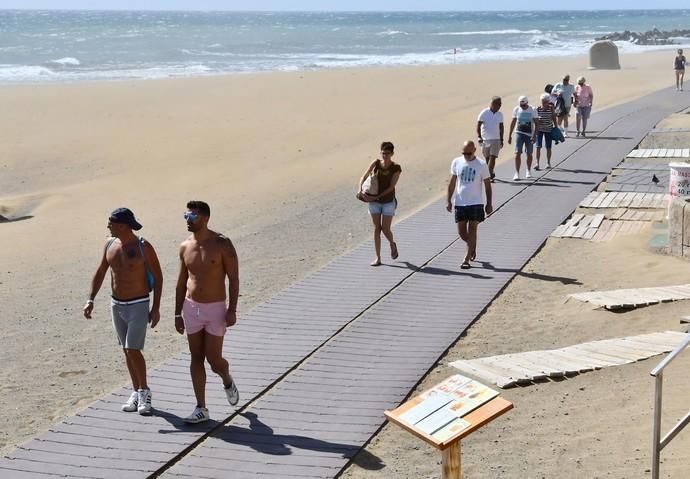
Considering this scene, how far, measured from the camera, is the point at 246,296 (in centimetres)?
1067

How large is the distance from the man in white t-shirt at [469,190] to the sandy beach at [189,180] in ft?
3.48

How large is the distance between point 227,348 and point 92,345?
64.9 inches

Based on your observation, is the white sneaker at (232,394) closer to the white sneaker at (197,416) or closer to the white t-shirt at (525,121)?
the white sneaker at (197,416)

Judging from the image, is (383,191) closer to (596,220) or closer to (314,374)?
(314,374)

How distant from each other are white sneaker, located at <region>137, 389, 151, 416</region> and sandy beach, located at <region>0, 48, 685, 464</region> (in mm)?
789

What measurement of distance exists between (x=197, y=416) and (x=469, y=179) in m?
4.85

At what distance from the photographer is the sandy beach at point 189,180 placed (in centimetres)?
916

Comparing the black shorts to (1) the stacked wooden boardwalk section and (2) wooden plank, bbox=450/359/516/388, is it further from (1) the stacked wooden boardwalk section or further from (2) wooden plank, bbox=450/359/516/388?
(2) wooden plank, bbox=450/359/516/388

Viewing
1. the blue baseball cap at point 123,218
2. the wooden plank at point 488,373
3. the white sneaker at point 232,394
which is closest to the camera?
the blue baseball cap at point 123,218

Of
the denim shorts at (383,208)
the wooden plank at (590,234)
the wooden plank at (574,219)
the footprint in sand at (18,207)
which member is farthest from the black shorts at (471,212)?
the footprint in sand at (18,207)

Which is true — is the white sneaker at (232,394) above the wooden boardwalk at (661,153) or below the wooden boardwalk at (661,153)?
above

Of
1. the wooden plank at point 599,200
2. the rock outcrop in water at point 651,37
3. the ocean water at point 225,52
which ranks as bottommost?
the rock outcrop in water at point 651,37

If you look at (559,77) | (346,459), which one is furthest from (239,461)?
(559,77)

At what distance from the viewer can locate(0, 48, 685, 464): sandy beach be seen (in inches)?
361
